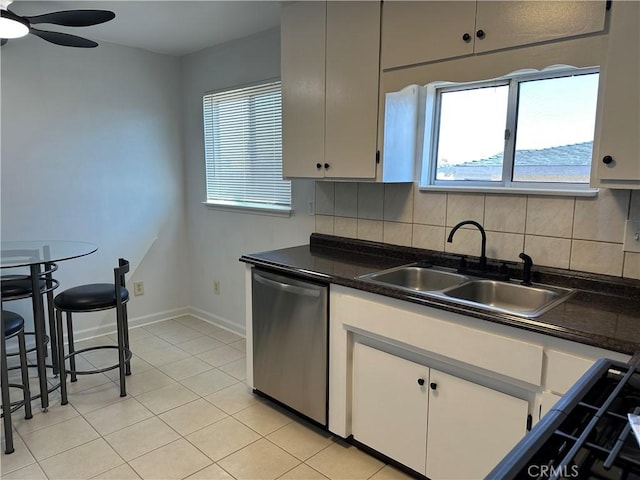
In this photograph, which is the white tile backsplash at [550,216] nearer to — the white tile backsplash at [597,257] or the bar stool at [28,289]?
the white tile backsplash at [597,257]

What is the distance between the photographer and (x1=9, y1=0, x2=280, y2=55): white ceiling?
2.75 metres

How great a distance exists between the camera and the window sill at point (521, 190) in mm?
1932

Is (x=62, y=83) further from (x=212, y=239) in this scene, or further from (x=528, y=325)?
(x=528, y=325)

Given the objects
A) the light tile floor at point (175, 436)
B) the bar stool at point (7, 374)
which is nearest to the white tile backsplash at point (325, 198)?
the light tile floor at point (175, 436)

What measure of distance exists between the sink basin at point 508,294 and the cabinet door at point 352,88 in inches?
30.1

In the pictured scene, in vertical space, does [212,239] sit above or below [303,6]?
below

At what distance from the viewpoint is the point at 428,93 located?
2469mm

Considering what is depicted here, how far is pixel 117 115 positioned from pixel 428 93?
2.61 meters

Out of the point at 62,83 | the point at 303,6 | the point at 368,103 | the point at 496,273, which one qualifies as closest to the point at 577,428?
the point at 496,273

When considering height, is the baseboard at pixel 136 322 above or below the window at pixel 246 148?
below

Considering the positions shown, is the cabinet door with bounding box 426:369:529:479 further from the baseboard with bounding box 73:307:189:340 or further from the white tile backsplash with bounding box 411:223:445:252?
the baseboard with bounding box 73:307:189:340

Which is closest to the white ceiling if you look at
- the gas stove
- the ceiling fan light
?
the ceiling fan light

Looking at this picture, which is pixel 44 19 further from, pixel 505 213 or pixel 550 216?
pixel 550 216

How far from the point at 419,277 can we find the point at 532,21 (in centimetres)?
126
